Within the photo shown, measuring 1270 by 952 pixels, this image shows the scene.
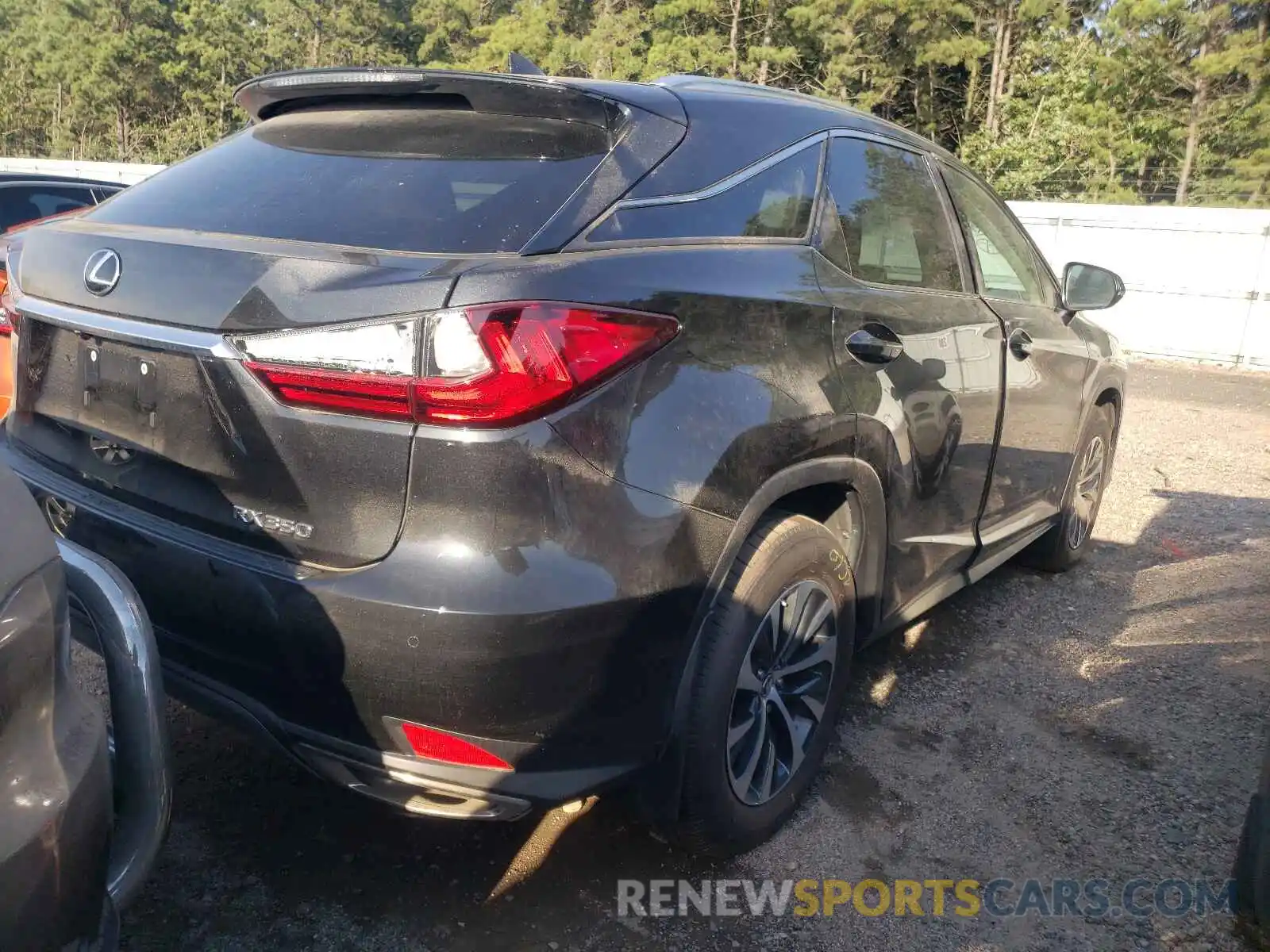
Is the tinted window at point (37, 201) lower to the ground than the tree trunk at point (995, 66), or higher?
lower

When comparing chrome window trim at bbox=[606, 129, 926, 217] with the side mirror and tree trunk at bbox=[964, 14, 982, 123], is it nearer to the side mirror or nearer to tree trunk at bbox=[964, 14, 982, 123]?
the side mirror

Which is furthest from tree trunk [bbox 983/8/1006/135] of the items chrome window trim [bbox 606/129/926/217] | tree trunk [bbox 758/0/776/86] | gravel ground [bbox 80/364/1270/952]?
chrome window trim [bbox 606/129/926/217]

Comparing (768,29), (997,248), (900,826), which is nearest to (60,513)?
(900,826)

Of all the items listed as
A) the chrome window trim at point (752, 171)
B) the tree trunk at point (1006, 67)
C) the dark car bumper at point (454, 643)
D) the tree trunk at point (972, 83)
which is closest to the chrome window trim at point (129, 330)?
the dark car bumper at point (454, 643)

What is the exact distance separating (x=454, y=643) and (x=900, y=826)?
161cm

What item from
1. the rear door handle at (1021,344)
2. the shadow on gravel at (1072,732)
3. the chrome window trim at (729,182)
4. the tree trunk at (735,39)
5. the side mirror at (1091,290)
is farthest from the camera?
the tree trunk at (735,39)

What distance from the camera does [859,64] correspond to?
107 ft

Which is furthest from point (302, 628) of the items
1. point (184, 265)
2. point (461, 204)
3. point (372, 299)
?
point (461, 204)

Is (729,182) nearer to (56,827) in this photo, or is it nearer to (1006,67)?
(56,827)

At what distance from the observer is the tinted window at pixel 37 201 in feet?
24.1

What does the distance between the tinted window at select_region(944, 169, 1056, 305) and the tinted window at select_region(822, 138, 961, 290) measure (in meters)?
0.21

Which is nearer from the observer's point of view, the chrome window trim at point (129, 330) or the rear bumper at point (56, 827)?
the rear bumper at point (56, 827)

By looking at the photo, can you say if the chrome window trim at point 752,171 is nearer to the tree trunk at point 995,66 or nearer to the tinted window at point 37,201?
the tinted window at point 37,201

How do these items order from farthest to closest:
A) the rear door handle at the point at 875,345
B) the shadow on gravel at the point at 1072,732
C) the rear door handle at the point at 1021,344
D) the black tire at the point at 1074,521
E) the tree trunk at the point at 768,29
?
the tree trunk at the point at 768,29
the black tire at the point at 1074,521
the rear door handle at the point at 1021,344
the shadow on gravel at the point at 1072,732
the rear door handle at the point at 875,345
